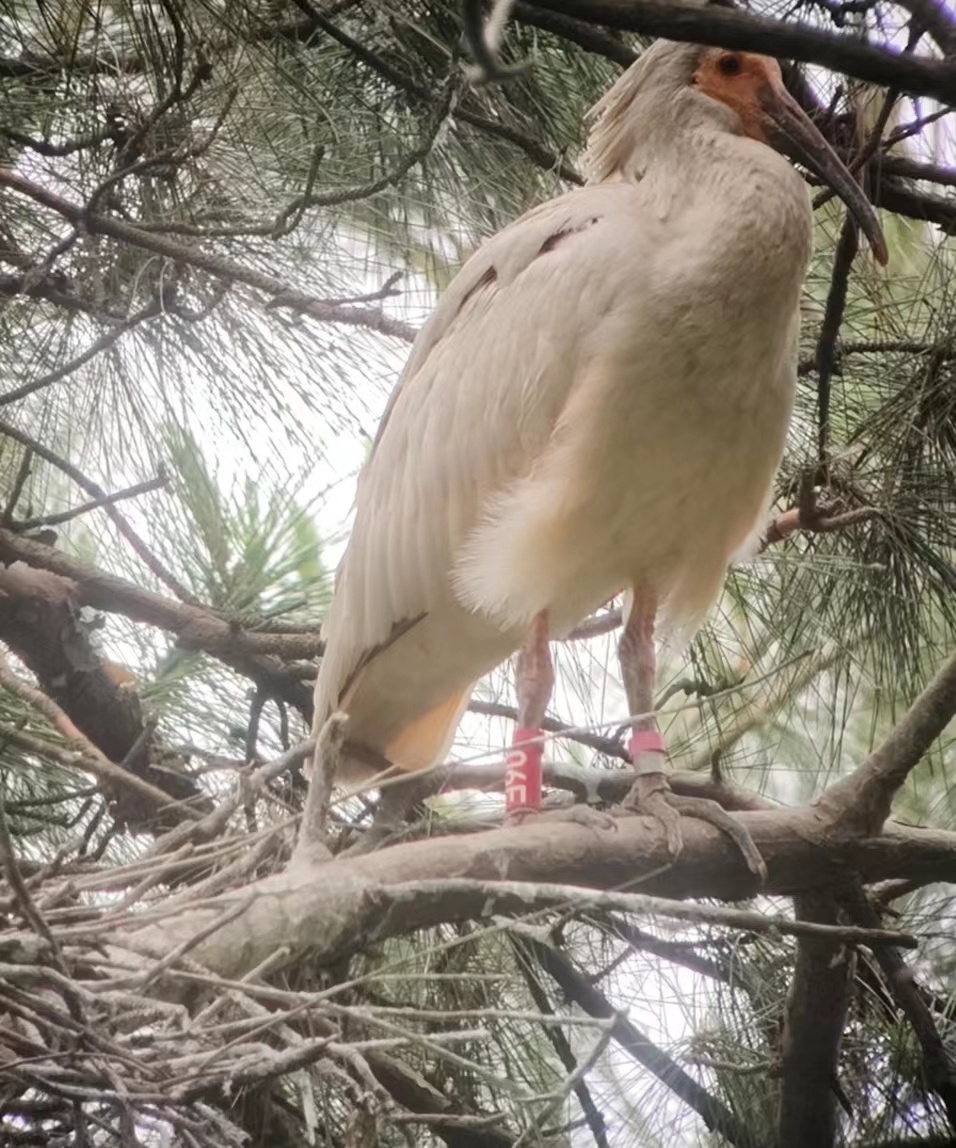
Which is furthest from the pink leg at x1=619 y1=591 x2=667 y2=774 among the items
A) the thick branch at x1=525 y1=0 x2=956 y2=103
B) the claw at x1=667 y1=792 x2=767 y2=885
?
the thick branch at x1=525 y1=0 x2=956 y2=103

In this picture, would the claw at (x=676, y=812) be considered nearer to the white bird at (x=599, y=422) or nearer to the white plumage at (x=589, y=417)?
the white bird at (x=599, y=422)

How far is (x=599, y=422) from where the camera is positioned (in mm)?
2881

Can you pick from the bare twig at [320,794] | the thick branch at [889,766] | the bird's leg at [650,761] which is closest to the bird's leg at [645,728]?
the bird's leg at [650,761]

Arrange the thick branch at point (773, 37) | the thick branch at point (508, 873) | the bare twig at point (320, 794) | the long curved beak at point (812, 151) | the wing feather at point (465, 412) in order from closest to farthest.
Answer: the thick branch at point (773, 37) → the thick branch at point (508, 873) → the bare twig at point (320, 794) → the long curved beak at point (812, 151) → the wing feather at point (465, 412)

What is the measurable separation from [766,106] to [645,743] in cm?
115

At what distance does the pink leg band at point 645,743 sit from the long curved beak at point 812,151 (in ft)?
2.73

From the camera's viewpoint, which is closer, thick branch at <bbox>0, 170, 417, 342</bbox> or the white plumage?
thick branch at <bbox>0, 170, 417, 342</bbox>

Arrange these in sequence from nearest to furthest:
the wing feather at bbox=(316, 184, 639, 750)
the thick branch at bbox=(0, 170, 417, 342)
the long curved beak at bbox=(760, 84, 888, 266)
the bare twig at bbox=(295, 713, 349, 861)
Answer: the bare twig at bbox=(295, 713, 349, 861) → the thick branch at bbox=(0, 170, 417, 342) → the long curved beak at bbox=(760, 84, 888, 266) → the wing feather at bbox=(316, 184, 639, 750)

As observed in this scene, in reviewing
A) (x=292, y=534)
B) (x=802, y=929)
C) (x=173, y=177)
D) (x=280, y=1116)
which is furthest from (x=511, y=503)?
A: (x=802, y=929)

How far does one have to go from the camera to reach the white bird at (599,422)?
2883 millimetres

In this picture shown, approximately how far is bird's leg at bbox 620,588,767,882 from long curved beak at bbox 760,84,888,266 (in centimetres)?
75

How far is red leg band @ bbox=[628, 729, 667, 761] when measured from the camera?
2938 millimetres

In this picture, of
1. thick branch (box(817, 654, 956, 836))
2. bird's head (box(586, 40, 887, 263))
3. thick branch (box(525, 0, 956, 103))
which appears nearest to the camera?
thick branch (box(525, 0, 956, 103))

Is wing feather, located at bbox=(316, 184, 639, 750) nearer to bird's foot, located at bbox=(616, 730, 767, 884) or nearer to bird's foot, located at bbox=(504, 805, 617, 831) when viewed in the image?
bird's foot, located at bbox=(616, 730, 767, 884)
